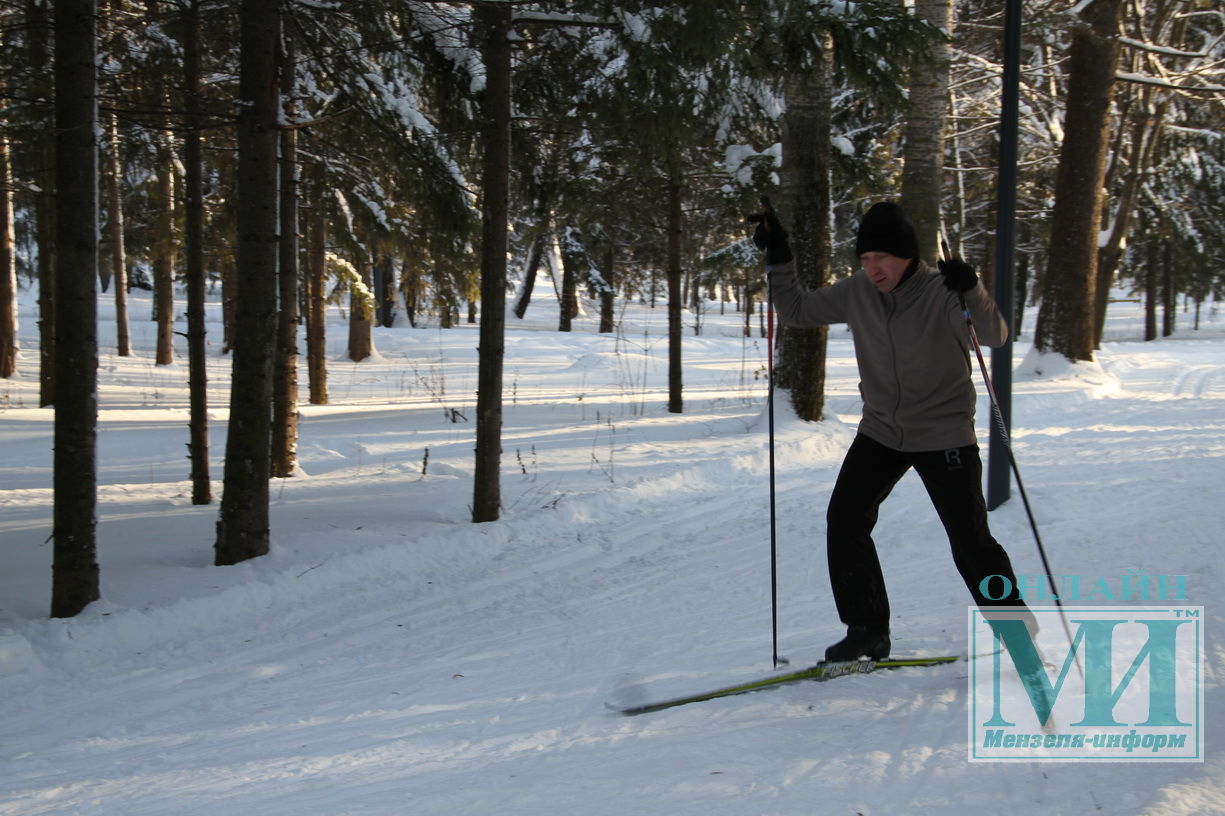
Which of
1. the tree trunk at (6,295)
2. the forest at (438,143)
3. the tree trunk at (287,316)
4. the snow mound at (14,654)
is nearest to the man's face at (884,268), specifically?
the forest at (438,143)

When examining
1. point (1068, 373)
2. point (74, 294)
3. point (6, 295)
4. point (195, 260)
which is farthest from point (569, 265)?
point (74, 294)

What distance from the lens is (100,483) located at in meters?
9.82

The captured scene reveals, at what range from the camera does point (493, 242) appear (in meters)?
7.58

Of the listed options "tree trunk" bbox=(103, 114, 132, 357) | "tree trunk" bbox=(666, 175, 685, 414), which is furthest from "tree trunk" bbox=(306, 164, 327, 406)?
"tree trunk" bbox=(666, 175, 685, 414)

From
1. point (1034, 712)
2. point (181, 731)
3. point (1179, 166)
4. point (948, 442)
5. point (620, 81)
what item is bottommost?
point (181, 731)

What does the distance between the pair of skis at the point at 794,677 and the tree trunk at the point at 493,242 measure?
12.7 ft

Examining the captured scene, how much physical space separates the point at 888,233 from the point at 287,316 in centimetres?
787

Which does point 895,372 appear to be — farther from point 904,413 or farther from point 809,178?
point 809,178

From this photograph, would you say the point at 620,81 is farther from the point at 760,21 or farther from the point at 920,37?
the point at 920,37

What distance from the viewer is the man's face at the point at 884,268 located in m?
3.91

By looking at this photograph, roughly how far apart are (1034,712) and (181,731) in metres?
3.68

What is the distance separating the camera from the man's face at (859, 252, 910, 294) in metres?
3.91

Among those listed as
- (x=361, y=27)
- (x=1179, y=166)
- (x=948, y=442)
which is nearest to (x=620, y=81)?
(x=361, y=27)

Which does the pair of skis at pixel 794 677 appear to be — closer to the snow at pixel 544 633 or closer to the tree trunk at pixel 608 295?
the snow at pixel 544 633
